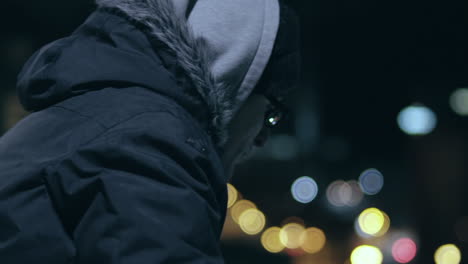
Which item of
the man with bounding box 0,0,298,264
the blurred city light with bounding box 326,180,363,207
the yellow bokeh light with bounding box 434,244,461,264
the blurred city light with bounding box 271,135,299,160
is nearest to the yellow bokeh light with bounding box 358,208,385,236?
the blurred city light with bounding box 326,180,363,207

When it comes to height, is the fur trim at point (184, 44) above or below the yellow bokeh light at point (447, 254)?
above

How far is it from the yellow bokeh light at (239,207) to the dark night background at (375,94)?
0.30 meters

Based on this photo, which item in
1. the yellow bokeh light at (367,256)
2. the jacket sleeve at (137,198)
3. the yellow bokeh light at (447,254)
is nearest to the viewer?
the jacket sleeve at (137,198)

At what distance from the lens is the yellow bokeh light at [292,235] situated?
15881 millimetres

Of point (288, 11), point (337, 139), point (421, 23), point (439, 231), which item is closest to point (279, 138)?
point (337, 139)

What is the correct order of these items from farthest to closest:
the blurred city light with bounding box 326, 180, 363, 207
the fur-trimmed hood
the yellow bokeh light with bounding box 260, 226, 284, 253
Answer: the blurred city light with bounding box 326, 180, 363, 207, the yellow bokeh light with bounding box 260, 226, 284, 253, the fur-trimmed hood

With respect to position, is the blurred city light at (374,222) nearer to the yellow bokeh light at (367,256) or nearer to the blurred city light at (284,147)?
the yellow bokeh light at (367,256)

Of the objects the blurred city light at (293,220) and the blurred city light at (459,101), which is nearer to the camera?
the blurred city light at (459,101)

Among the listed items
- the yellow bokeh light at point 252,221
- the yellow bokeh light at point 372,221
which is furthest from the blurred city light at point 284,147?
the yellow bokeh light at point 372,221

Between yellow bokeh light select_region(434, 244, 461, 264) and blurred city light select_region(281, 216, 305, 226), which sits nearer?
yellow bokeh light select_region(434, 244, 461, 264)

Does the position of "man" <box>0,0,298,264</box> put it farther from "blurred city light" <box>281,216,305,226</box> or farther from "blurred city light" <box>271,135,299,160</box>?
"blurred city light" <box>271,135,299,160</box>

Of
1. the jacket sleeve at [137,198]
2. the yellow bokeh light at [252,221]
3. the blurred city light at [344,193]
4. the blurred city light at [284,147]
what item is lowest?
the blurred city light at [284,147]

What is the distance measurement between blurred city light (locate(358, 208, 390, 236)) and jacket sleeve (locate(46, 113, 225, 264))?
541 inches

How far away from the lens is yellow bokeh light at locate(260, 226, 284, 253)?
15344 millimetres
